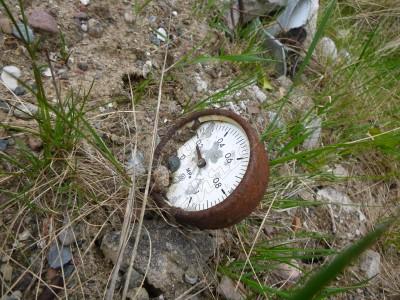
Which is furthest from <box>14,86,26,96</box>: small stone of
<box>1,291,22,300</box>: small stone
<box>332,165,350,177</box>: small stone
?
<box>332,165,350,177</box>: small stone

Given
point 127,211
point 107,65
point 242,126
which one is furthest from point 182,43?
point 127,211

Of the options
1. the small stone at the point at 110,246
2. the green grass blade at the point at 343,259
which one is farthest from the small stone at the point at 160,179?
the green grass blade at the point at 343,259

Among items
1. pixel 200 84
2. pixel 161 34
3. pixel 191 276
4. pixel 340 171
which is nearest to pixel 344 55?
pixel 340 171

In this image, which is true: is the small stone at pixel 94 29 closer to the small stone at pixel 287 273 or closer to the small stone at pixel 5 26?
the small stone at pixel 5 26

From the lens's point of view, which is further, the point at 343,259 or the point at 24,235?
the point at 24,235

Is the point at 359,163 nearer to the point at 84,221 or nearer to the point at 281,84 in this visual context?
the point at 281,84

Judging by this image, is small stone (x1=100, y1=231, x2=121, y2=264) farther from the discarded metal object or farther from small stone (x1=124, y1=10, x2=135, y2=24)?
the discarded metal object

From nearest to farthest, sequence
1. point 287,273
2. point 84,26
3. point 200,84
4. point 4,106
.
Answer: point 4,106, point 287,273, point 84,26, point 200,84

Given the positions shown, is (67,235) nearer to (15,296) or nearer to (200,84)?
(15,296)
